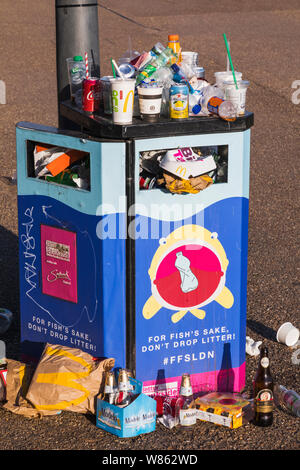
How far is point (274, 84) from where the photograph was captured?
43.1 feet

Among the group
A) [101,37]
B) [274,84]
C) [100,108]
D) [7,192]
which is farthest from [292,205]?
[101,37]

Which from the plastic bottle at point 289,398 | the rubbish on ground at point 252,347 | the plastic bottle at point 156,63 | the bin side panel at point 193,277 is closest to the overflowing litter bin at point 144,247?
the bin side panel at point 193,277

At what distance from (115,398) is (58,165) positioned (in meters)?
1.29

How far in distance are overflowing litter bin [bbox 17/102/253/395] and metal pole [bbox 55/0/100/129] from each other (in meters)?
0.63

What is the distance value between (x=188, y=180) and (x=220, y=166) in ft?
0.97

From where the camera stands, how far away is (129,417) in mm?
4191

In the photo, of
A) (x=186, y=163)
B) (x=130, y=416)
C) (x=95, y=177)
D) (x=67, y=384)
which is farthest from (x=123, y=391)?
(x=186, y=163)

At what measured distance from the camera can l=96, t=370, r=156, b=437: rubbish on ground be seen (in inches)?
164

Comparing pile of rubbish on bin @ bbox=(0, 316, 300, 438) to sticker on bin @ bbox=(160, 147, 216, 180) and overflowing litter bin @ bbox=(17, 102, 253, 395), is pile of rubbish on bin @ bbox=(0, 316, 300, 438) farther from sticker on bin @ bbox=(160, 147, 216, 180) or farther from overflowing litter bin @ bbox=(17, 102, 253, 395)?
sticker on bin @ bbox=(160, 147, 216, 180)

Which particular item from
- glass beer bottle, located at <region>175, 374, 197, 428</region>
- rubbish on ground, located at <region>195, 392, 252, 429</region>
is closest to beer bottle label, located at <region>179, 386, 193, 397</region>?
glass beer bottle, located at <region>175, 374, 197, 428</region>

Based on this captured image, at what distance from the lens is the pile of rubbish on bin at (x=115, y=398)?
4234 millimetres

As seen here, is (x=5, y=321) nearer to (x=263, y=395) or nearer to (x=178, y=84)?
(x=263, y=395)

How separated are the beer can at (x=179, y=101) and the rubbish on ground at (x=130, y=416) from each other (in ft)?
4.53

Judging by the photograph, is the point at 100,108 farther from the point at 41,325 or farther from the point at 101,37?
the point at 101,37
